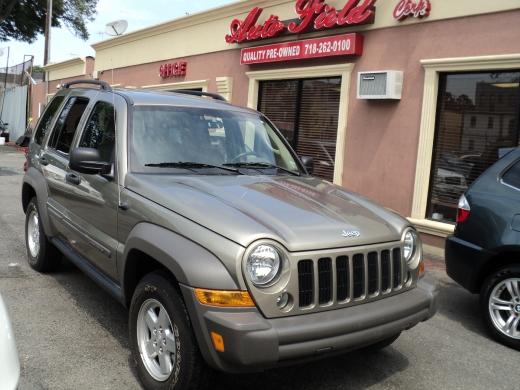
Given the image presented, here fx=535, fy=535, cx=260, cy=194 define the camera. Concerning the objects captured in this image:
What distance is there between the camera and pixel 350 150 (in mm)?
9539

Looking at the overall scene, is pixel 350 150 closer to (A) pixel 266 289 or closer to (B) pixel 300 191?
(B) pixel 300 191

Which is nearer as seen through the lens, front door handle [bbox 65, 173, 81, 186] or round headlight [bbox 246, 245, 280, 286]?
round headlight [bbox 246, 245, 280, 286]

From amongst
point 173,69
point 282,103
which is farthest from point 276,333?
point 173,69

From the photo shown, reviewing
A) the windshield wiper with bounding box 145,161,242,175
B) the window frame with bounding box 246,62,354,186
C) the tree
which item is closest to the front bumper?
the windshield wiper with bounding box 145,161,242,175

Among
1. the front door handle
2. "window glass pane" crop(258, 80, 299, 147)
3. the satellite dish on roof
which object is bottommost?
the front door handle

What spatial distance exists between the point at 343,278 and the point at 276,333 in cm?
55

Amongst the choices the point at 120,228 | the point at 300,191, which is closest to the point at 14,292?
the point at 120,228

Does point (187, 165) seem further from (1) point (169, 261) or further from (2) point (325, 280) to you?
(2) point (325, 280)

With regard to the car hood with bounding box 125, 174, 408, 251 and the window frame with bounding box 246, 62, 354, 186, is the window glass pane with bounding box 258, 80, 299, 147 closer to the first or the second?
the window frame with bounding box 246, 62, 354, 186

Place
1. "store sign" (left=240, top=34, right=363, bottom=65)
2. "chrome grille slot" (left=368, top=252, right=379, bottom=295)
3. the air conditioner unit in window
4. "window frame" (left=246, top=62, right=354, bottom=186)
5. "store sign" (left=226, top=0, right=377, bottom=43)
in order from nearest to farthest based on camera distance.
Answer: "chrome grille slot" (left=368, top=252, right=379, bottom=295)
the air conditioner unit in window
"store sign" (left=226, top=0, right=377, bottom=43)
"store sign" (left=240, top=34, right=363, bottom=65)
"window frame" (left=246, top=62, right=354, bottom=186)

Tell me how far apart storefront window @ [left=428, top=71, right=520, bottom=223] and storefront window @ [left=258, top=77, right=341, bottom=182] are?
7.44 feet

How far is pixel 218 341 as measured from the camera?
2596 mm

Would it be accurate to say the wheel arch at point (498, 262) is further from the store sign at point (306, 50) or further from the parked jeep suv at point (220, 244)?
the store sign at point (306, 50)

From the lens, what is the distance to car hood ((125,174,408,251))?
284 cm
